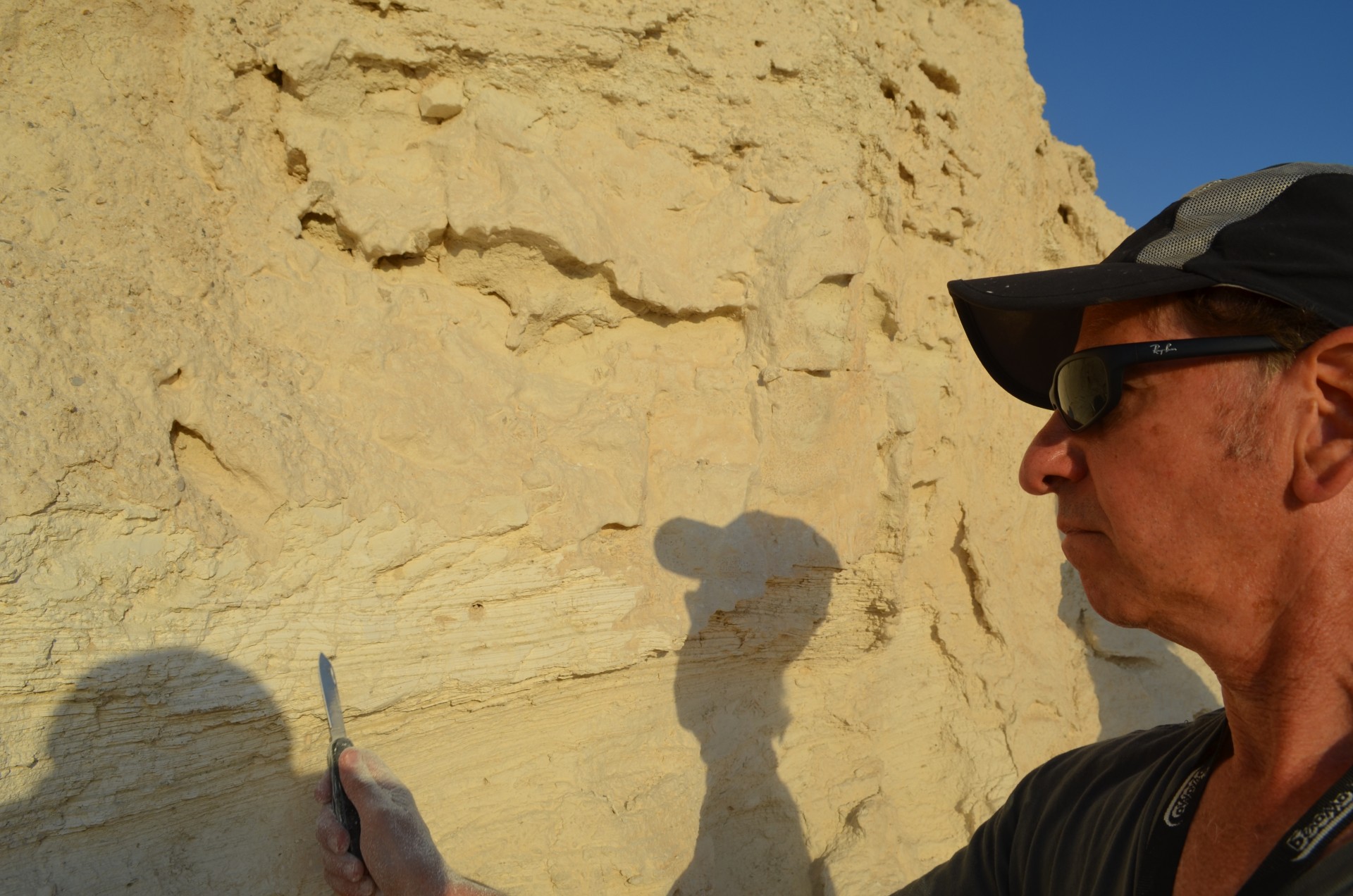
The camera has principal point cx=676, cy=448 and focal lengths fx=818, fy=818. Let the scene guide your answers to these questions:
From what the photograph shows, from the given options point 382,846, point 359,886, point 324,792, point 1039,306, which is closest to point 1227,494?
point 1039,306

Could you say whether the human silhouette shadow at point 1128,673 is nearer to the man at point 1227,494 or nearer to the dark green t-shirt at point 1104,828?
the dark green t-shirt at point 1104,828

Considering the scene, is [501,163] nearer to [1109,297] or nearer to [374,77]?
[374,77]

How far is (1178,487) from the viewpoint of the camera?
1.11m

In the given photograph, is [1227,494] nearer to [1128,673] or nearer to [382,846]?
[382,846]

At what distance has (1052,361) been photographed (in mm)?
1467

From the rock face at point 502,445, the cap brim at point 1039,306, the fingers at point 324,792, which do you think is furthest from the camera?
the rock face at point 502,445

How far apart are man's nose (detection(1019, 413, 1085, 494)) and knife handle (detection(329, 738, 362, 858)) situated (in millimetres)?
1374

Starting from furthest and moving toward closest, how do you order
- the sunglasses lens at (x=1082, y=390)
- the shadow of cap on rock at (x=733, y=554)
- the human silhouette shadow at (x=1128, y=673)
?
the human silhouette shadow at (x=1128, y=673) < the shadow of cap on rock at (x=733, y=554) < the sunglasses lens at (x=1082, y=390)

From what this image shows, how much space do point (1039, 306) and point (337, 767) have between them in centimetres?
153

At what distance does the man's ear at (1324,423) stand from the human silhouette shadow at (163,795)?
2.06 metres

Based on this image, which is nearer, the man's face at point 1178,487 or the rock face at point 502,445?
the man's face at point 1178,487

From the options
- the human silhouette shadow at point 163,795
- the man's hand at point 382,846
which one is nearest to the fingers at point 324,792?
the man's hand at point 382,846

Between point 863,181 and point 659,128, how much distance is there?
2.94 feet

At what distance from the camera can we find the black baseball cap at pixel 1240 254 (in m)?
0.96
